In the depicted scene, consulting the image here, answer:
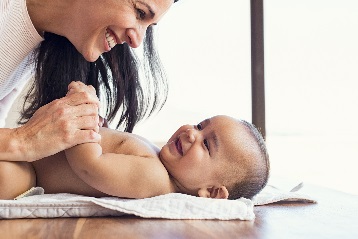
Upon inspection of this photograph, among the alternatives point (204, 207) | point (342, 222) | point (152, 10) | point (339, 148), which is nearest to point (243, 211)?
point (204, 207)

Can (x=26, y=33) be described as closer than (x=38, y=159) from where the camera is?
No

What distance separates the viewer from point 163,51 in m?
4.63

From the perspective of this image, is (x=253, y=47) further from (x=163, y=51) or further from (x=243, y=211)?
(x=243, y=211)

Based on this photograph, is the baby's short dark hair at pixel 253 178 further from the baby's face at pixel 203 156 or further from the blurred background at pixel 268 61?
the blurred background at pixel 268 61

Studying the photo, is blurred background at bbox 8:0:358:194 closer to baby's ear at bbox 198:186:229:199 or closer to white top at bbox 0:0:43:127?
white top at bbox 0:0:43:127

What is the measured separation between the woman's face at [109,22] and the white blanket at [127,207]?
601mm

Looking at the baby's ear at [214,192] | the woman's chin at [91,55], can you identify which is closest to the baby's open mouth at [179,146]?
the baby's ear at [214,192]

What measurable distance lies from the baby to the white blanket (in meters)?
0.06

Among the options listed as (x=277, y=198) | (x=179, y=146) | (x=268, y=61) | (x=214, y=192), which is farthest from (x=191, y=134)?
(x=268, y=61)

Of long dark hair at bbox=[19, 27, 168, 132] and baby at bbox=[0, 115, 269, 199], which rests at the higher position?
long dark hair at bbox=[19, 27, 168, 132]

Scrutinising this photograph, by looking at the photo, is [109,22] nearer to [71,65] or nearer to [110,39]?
[110,39]

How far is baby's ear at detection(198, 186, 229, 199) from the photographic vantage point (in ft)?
5.41

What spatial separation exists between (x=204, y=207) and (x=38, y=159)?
0.42 m

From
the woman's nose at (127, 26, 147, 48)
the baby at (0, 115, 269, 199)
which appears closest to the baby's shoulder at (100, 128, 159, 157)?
the baby at (0, 115, 269, 199)
